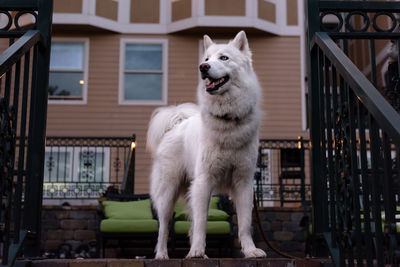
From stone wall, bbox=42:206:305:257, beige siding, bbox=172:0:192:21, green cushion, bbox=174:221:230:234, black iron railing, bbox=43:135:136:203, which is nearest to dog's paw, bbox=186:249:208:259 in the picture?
green cushion, bbox=174:221:230:234

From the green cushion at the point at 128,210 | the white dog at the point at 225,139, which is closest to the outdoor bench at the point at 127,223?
the green cushion at the point at 128,210

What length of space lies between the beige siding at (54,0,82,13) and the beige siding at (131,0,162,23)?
140 cm

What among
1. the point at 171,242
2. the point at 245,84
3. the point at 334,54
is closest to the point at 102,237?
the point at 171,242

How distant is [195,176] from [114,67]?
9.73 meters

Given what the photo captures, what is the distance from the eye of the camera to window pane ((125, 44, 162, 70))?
13.4 metres

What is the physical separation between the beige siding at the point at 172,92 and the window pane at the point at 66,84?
0.32 meters

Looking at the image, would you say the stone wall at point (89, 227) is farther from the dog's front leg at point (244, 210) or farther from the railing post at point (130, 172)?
the dog's front leg at point (244, 210)

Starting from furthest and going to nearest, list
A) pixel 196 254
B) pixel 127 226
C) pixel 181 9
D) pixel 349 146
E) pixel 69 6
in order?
pixel 181 9 → pixel 69 6 → pixel 127 226 → pixel 196 254 → pixel 349 146

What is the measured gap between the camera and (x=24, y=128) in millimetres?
2906

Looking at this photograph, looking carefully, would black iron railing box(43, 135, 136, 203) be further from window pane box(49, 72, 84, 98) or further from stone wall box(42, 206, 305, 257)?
stone wall box(42, 206, 305, 257)

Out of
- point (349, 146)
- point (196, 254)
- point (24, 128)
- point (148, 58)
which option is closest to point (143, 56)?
point (148, 58)

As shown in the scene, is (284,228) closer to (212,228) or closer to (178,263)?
(212,228)

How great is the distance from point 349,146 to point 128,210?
16.4 feet

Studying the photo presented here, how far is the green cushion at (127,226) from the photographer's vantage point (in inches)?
263
